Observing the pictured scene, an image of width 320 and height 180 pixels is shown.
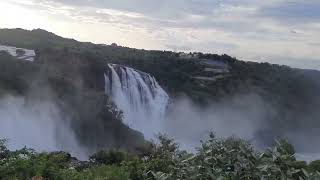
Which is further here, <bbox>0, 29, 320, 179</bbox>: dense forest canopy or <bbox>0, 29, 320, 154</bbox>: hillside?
<bbox>0, 29, 320, 154</bbox>: hillside

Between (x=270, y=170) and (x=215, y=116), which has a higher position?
(x=270, y=170)

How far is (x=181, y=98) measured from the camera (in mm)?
68312

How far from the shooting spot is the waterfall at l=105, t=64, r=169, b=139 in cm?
4653

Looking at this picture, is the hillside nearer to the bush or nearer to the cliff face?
the cliff face

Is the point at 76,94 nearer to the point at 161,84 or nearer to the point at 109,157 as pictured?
the point at 109,157

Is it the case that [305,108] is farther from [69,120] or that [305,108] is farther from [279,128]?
[69,120]

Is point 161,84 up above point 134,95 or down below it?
below

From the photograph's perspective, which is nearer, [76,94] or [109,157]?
[109,157]

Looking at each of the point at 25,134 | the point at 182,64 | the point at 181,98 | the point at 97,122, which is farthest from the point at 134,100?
the point at 182,64

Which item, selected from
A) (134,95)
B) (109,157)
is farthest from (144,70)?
(109,157)

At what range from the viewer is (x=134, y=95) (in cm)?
4778

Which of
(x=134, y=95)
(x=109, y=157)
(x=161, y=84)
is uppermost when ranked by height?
(x=109, y=157)

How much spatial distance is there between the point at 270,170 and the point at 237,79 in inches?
3188

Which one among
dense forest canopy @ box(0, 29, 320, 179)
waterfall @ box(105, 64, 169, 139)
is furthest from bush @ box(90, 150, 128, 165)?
waterfall @ box(105, 64, 169, 139)
